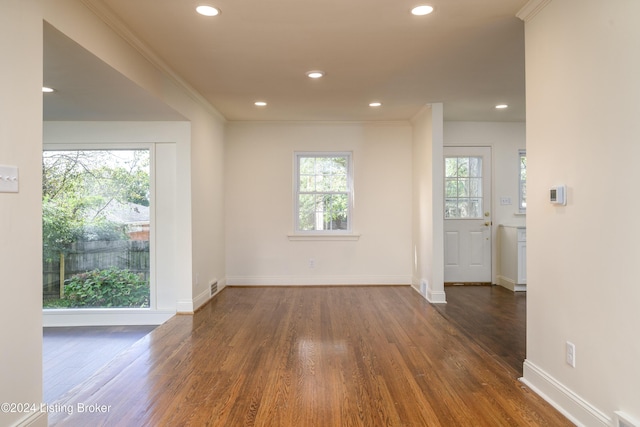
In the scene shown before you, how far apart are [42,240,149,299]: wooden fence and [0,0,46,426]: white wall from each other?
103 inches

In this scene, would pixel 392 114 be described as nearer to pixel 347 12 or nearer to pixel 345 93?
pixel 345 93

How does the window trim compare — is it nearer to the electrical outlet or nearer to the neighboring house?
the neighboring house

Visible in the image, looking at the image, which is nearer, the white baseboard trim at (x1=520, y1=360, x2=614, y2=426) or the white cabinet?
the white baseboard trim at (x1=520, y1=360, x2=614, y2=426)

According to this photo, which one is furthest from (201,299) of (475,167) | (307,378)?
(475,167)

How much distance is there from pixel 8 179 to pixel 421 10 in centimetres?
247

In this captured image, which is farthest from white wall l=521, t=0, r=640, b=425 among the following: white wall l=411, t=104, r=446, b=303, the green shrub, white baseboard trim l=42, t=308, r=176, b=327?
the green shrub

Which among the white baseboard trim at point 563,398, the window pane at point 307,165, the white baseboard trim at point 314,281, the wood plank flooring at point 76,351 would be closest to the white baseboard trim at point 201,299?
the wood plank flooring at point 76,351

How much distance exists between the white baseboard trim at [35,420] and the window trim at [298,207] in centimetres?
399

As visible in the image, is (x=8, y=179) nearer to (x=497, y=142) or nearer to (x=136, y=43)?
(x=136, y=43)

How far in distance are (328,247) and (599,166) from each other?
4189 mm

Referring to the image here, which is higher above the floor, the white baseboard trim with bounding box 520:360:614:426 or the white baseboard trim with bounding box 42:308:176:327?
the white baseboard trim with bounding box 520:360:614:426

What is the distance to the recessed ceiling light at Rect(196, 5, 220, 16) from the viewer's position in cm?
246

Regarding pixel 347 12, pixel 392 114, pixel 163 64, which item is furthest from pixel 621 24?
pixel 392 114

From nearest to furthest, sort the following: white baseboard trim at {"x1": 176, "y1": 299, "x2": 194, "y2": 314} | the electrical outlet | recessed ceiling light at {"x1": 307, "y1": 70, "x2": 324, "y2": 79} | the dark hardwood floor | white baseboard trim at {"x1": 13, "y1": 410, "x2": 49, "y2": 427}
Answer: white baseboard trim at {"x1": 13, "y1": 410, "x2": 49, "y2": 427} < the electrical outlet < the dark hardwood floor < recessed ceiling light at {"x1": 307, "y1": 70, "x2": 324, "y2": 79} < white baseboard trim at {"x1": 176, "y1": 299, "x2": 194, "y2": 314}
